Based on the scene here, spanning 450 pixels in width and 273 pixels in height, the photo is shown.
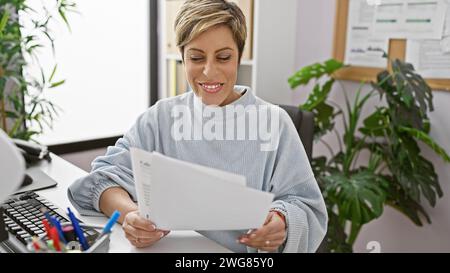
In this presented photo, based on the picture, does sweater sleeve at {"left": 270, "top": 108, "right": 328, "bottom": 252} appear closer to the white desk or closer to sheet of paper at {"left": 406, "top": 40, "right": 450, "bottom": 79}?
the white desk

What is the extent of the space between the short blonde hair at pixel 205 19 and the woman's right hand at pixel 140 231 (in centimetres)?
40

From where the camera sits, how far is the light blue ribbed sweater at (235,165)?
92 cm

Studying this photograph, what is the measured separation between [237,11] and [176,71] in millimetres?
1654

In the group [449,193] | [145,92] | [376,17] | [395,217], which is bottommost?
[395,217]

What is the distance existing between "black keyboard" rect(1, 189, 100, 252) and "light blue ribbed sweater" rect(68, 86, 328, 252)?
72 mm

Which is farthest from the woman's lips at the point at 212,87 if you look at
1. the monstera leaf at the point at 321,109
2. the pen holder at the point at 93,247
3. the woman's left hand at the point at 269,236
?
the monstera leaf at the point at 321,109

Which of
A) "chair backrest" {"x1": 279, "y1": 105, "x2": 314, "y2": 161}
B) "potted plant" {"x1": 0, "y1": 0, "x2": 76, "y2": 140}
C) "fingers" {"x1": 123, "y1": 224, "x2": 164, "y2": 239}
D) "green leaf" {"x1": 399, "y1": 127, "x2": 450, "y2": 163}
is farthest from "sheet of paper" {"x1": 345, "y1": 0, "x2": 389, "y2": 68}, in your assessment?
"fingers" {"x1": 123, "y1": 224, "x2": 164, "y2": 239}

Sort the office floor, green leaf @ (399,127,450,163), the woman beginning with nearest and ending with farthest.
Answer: the woman
green leaf @ (399,127,450,163)
the office floor

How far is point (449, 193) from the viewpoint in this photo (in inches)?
73.9

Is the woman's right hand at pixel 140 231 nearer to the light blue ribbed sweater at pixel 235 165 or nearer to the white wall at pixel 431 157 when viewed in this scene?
the light blue ribbed sweater at pixel 235 165

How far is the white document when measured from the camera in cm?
60

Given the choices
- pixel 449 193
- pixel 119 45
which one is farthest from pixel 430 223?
pixel 119 45

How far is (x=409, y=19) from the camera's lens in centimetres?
191
